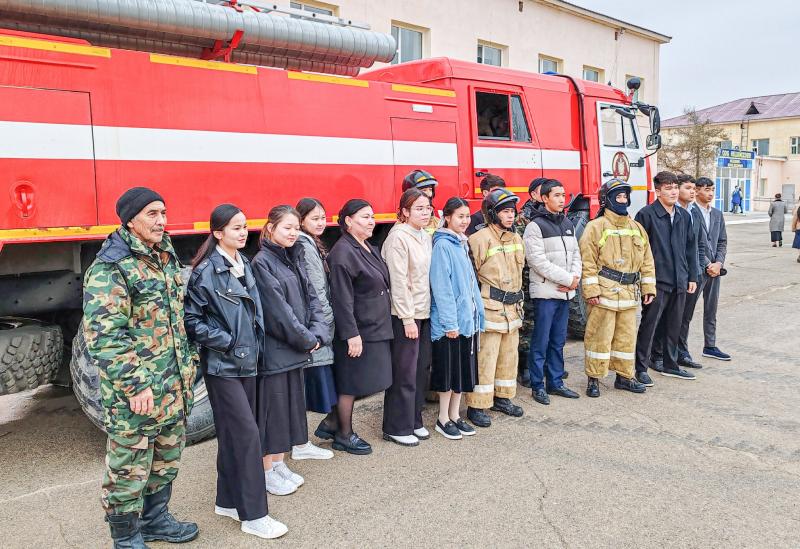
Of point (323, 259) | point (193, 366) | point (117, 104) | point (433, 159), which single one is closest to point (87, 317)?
point (193, 366)

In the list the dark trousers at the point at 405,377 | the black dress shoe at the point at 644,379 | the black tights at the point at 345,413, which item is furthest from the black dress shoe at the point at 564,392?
the black tights at the point at 345,413

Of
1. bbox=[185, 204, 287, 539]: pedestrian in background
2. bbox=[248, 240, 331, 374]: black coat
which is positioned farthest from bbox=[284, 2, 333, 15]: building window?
bbox=[185, 204, 287, 539]: pedestrian in background

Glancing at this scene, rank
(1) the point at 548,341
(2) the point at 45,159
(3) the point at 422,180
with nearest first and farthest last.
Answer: (2) the point at 45,159
(3) the point at 422,180
(1) the point at 548,341

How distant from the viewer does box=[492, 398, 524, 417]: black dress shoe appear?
16.3 feet


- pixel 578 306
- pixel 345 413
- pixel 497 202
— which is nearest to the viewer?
pixel 345 413

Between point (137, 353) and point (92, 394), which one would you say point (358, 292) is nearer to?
point (137, 353)

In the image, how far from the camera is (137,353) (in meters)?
2.87

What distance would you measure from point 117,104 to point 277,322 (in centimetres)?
192

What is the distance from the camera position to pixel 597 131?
24.3 feet

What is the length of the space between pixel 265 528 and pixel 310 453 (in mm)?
999

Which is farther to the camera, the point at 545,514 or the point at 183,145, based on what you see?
the point at 183,145

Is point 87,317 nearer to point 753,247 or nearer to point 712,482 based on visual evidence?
point 712,482

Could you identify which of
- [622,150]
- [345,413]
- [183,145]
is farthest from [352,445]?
[622,150]

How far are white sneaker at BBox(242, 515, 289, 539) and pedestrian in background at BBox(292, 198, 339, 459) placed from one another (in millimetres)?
945
